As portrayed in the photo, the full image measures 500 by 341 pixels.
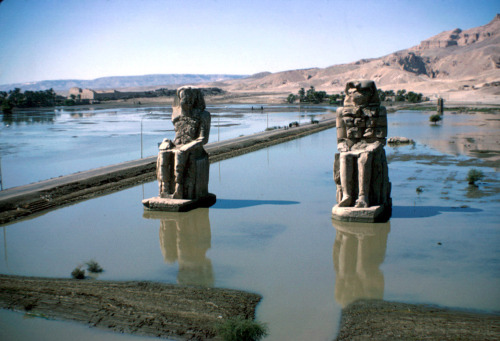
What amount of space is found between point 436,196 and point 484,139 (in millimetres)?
13551

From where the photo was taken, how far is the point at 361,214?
33.4 ft

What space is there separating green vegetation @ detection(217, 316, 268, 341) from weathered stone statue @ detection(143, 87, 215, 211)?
5.99 meters

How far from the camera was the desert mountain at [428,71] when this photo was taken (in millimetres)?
104938

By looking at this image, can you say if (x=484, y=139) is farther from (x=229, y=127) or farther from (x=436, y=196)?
(x=229, y=127)

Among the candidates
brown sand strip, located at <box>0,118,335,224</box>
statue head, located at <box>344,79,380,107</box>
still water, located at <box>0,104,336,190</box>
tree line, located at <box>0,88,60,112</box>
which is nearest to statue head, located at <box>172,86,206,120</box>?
statue head, located at <box>344,79,380,107</box>

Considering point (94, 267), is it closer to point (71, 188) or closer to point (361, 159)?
point (361, 159)

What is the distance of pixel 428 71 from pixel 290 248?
163353 mm

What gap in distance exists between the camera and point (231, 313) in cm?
628

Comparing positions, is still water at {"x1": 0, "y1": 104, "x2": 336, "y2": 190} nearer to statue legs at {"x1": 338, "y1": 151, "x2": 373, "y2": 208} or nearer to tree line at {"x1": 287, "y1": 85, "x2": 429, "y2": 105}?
statue legs at {"x1": 338, "y1": 151, "x2": 373, "y2": 208}

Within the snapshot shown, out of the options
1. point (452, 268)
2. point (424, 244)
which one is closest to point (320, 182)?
point (424, 244)

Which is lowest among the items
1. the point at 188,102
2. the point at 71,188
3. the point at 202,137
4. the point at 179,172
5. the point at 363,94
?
the point at 71,188

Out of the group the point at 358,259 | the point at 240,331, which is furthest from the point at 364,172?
the point at 240,331

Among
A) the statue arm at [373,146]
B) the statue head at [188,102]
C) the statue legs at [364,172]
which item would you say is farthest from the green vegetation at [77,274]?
the statue arm at [373,146]

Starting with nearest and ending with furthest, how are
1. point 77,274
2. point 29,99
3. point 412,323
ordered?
point 412,323 → point 77,274 → point 29,99
